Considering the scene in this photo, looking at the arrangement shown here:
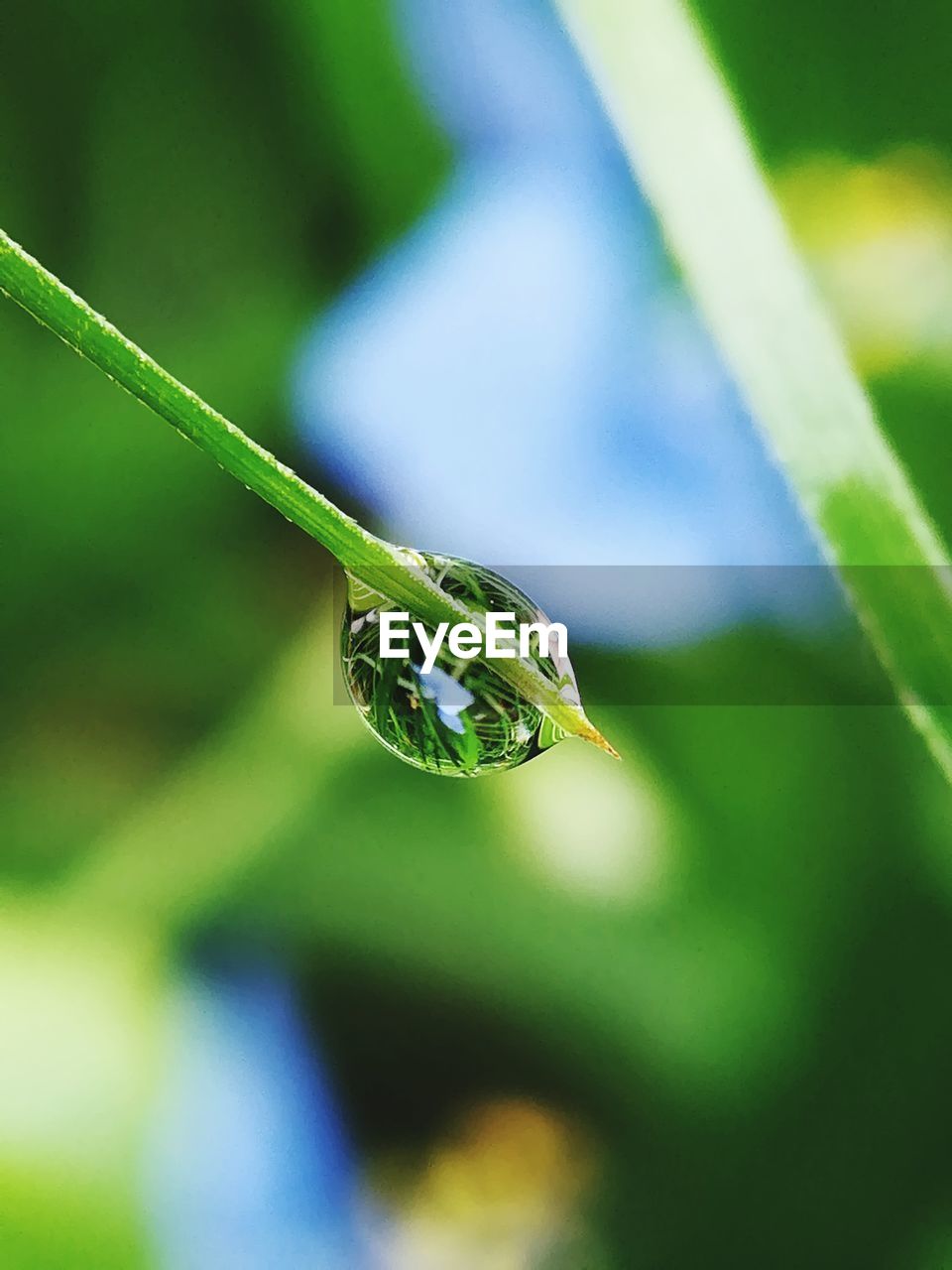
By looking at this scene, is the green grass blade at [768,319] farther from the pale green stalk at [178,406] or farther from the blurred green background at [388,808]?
the pale green stalk at [178,406]

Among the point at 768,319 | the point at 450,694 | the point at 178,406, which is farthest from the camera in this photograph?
the point at 768,319

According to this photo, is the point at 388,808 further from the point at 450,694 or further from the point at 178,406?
the point at 178,406

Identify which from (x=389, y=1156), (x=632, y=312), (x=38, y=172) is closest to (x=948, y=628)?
(x=632, y=312)

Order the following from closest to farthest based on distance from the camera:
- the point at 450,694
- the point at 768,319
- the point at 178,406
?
the point at 178,406 → the point at 450,694 → the point at 768,319

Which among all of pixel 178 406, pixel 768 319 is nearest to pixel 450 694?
pixel 178 406

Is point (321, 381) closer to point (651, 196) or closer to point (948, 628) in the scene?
point (651, 196)

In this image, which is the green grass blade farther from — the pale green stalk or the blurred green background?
the pale green stalk
